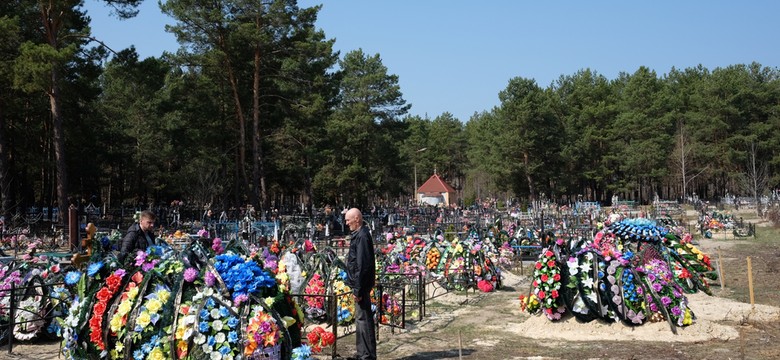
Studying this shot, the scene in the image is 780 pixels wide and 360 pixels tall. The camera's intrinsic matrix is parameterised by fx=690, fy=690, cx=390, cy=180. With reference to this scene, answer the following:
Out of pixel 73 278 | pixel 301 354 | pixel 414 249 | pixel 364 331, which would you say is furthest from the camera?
pixel 414 249

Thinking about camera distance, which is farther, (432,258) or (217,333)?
(432,258)

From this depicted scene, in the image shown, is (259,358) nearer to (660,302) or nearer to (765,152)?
(660,302)

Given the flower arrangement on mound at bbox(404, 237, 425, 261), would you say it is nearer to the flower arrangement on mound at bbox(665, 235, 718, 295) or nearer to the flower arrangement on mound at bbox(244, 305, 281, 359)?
the flower arrangement on mound at bbox(665, 235, 718, 295)

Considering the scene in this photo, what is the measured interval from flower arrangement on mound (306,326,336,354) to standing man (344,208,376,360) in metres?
0.73

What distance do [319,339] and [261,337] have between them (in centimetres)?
218

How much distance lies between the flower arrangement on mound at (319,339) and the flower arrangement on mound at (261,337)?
6.46ft

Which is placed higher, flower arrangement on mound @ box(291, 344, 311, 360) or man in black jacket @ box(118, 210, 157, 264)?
man in black jacket @ box(118, 210, 157, 264)

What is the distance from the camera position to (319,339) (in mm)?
8648

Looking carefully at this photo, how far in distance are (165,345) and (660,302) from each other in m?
7.27

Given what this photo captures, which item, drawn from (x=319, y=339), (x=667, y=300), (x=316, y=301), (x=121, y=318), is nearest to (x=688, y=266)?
(x=667, y=300)

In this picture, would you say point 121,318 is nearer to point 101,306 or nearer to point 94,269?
point 101,306

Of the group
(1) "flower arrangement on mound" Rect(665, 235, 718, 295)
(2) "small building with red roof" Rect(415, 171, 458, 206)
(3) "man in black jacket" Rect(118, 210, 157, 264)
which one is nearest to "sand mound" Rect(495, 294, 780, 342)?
(1) "flower arrangement on mound" Rect(665, 235, 718, 295)

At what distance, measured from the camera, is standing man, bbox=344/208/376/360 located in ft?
25.9

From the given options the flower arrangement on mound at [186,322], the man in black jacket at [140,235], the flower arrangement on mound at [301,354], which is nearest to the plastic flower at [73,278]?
the man in black jacket at [140,235]
